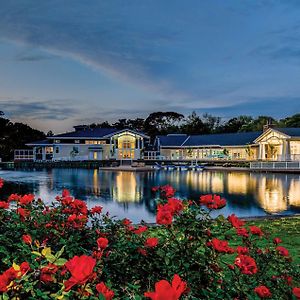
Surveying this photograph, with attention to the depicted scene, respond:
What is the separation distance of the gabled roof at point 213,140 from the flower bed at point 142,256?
166 feet

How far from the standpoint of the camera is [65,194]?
370 cm

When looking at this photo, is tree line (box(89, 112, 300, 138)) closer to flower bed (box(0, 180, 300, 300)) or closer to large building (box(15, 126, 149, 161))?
large building (box(15, 126, 149, 161))

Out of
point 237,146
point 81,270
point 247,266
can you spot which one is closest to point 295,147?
point 237,146

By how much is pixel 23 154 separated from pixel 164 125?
112 feet

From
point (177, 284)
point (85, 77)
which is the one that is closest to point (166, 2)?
point (85, 77)

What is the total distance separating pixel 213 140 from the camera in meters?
58.3

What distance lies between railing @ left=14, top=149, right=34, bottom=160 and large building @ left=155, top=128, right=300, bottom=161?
62.5ft

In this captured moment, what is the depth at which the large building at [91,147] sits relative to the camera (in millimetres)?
58812

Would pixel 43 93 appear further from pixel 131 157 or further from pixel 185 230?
pixel 185 230

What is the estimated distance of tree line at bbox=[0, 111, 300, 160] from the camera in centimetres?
6406

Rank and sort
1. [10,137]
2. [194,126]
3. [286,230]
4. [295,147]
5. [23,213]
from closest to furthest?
1. [23,213]
2. [286,230]
3. [295,147]
4. [10,137]
5. [194,126]

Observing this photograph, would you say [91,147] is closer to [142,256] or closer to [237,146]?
[237,146]

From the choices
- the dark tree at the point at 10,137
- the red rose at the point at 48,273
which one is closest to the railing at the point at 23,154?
the dark tree at the point at 10,137

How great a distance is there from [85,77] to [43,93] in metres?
11.2
